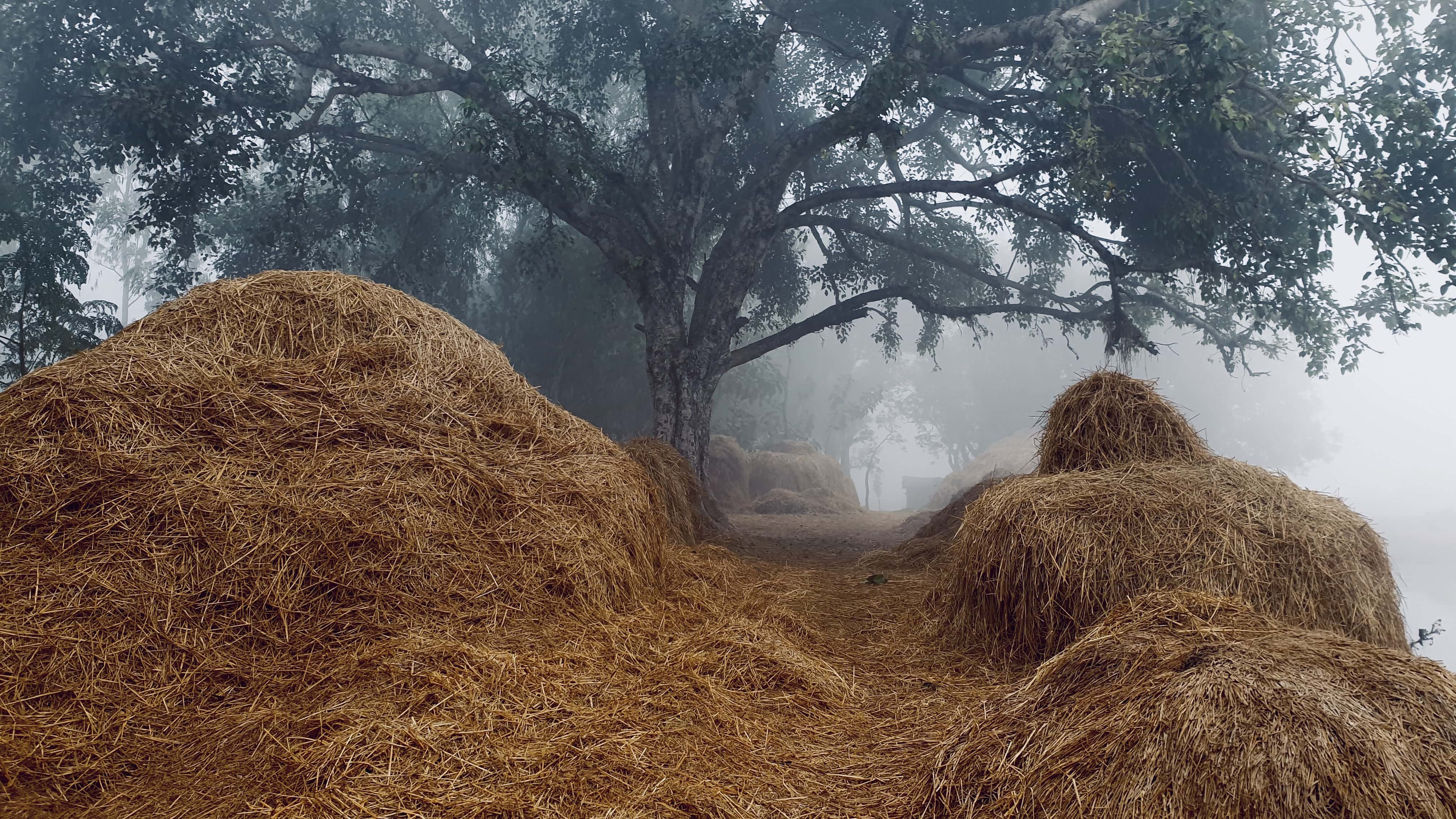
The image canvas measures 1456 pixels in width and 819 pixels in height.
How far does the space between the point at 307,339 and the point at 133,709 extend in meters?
2.43

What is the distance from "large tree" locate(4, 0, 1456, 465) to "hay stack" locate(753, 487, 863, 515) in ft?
18.6

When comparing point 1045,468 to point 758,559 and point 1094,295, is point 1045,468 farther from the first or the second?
point 1094,295

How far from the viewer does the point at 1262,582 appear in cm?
420

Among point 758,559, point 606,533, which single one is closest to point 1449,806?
point 606,533

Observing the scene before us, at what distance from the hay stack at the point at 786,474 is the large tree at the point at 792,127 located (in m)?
7.18

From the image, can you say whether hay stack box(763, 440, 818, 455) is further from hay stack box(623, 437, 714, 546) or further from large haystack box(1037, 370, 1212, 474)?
large haystack box(1037, 370, 1212, 474)

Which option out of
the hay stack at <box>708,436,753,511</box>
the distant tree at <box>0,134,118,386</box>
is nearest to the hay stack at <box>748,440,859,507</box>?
the hay stack at <box>708,436,753,511</box>

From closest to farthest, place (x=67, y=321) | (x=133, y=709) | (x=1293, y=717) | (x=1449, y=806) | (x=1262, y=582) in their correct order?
(x=1449, y=806) < (x=1293, y=717) < (x=133, y=709) < (x=1262, y=582) < (x=67, y=321)

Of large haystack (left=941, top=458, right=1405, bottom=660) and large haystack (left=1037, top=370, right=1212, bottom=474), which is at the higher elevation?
large haystack (left=1037, top=370, right=1212, bottom=474)

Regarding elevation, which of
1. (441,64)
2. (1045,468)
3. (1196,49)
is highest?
(441,64)

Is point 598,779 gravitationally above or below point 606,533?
below

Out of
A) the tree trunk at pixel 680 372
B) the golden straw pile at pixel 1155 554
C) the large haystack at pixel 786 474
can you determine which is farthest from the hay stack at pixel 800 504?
the golden straw pile at pixel 1155 554

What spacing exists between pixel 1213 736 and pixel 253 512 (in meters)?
3.93

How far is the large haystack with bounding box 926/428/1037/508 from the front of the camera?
860 inches
